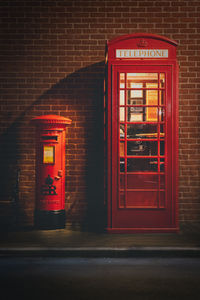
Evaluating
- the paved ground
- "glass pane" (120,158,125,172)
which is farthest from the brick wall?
the paved ground

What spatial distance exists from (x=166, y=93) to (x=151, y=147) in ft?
3.29

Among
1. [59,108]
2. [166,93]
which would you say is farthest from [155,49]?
[59,108]

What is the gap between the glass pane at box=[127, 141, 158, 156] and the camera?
6.48 metres

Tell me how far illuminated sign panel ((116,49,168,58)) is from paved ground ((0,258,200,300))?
349 cm

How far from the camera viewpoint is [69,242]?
5.66 m

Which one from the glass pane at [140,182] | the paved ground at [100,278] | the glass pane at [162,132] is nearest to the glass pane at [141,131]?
the glass pane at [162,132]

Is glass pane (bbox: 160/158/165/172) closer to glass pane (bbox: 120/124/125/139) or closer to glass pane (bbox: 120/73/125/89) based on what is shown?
glass pane (bbox: 120/124/125/139)

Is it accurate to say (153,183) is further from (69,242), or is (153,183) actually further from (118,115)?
(69,242)

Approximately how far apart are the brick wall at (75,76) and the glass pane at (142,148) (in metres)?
0.94

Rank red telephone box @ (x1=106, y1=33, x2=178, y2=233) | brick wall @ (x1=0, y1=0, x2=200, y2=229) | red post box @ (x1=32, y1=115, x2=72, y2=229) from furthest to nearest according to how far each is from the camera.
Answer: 1. brick wall @ (x1=0, y1=0, x2=200, y2=229)
2. red post box @ (x1=32, y1=115, x2=72, y2=229)
3. red telephone box @ (x1=106, y1=33, x2=178, y2=233)

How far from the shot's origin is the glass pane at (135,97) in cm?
642

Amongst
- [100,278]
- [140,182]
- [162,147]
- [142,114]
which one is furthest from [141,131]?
[100,278]

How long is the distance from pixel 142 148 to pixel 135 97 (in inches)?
36.6

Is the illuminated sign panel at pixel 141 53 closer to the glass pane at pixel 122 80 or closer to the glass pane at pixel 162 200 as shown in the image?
the glass pane at pixel 122 80
